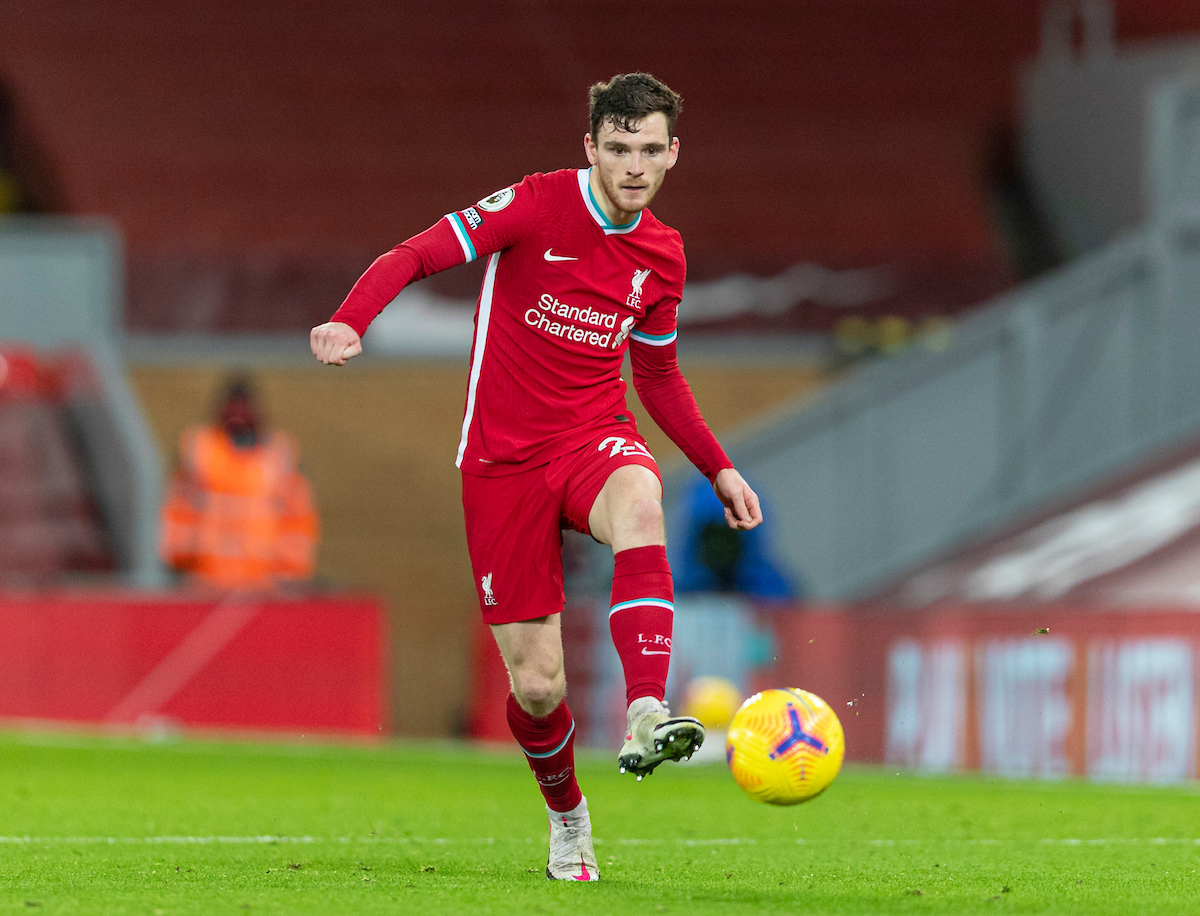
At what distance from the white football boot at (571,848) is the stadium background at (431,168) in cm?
1142

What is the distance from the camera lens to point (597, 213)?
6.36 metres

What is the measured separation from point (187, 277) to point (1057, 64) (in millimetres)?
8497

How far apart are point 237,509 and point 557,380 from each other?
9.53m

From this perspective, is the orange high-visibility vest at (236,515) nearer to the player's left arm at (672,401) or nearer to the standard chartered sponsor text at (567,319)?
the player's left arm at (672,401)

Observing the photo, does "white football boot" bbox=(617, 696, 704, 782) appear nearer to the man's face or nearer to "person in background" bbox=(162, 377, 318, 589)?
the man's face

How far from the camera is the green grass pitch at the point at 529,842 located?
225 inches

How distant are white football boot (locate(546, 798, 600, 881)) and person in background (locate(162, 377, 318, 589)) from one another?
9.11 m

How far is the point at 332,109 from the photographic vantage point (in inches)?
877

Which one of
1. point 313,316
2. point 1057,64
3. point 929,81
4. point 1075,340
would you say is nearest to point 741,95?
point 929,81

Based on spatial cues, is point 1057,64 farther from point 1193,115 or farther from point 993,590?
point 993,590

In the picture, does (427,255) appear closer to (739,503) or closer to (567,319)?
(567,319)

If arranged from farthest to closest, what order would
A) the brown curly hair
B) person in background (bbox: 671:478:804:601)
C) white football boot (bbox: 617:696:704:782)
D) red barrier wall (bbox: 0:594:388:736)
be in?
1. red barrier wall (bbox: 0:594:388:736)
2. person in background (bbox: 671:478:804:601)
3. the brown curly hair
4. white football boot (bbox: 617:696:704:782)

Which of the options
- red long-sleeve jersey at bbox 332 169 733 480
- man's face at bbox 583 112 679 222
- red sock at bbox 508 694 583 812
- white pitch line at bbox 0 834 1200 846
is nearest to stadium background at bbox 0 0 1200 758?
white pitch line at bbox 0 834 1200 846

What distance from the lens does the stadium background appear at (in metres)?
18.4
